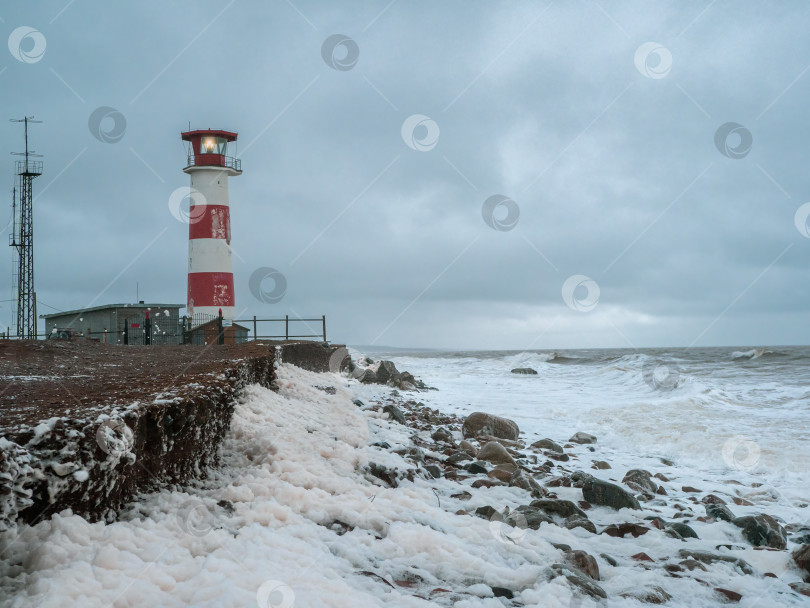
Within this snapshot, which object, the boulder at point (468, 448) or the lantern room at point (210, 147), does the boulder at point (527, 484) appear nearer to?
the boulder at point (468, 448)

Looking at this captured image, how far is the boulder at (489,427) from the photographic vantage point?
1010cm

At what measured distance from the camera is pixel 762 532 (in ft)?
16.3

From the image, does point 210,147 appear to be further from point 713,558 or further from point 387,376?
point 713,558

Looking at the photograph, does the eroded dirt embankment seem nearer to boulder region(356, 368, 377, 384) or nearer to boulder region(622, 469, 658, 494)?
boulder region(622, 469, 658, 494)

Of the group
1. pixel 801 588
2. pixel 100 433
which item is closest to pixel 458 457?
pixel 801 588

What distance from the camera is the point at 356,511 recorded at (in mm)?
3961

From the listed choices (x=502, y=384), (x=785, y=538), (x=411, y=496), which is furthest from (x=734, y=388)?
(x=411, y=496)

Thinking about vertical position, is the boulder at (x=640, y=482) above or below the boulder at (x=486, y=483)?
below

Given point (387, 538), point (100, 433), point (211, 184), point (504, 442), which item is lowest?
point (504, 442)

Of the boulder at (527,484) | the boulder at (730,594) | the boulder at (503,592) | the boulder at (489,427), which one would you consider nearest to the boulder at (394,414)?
the boulder at (489,427)

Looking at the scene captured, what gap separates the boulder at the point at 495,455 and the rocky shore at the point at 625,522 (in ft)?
0.05

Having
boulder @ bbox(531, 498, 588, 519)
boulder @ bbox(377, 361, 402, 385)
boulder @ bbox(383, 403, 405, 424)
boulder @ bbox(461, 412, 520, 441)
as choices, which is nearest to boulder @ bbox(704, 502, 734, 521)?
boulder @ bbox(531, 498, 588, 519)

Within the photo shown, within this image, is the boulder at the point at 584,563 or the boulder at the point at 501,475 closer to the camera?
the boulder at the point at 584,563

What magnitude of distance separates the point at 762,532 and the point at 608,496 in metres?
1.27
